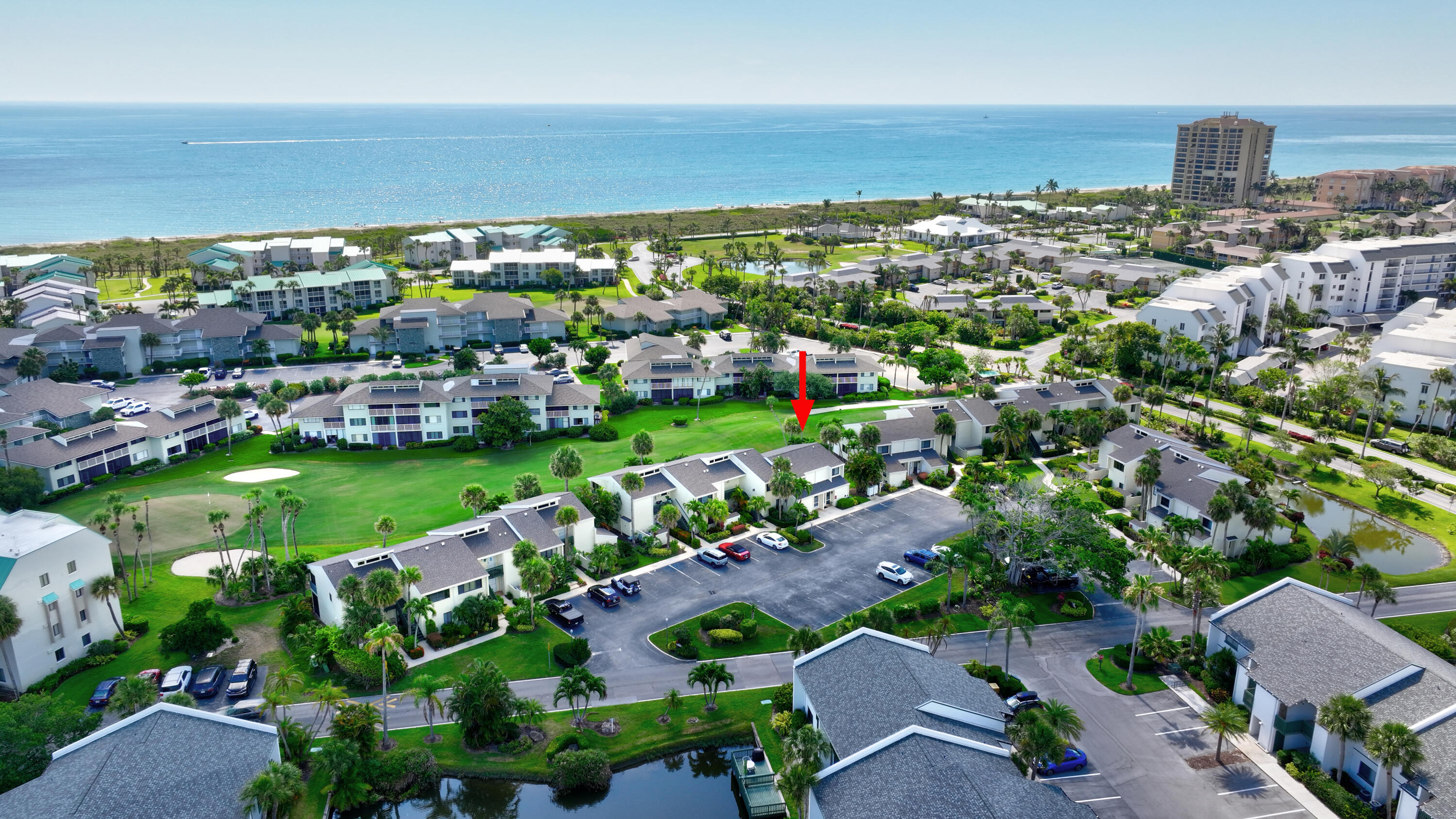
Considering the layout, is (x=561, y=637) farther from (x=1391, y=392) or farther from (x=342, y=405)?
(x=1391, y=392)

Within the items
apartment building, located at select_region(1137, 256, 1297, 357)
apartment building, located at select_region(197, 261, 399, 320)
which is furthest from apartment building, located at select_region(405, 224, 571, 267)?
apartment building, located at select_region(1137, 256, 1297, 357)

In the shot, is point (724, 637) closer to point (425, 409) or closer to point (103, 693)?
point (103, 693)

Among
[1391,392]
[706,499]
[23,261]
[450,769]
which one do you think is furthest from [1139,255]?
[23,261]

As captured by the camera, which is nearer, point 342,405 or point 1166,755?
point 1166,755

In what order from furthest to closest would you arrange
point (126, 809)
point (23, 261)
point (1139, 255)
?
point (1139, 255) < point (23, 261) < point (126, 809)

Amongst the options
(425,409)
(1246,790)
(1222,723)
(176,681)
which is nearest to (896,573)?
(1222,723)

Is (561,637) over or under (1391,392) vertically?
under

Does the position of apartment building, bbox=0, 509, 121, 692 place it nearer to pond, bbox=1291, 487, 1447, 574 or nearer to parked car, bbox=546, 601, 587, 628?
parked car, bbox=546, 601, 587, 628
